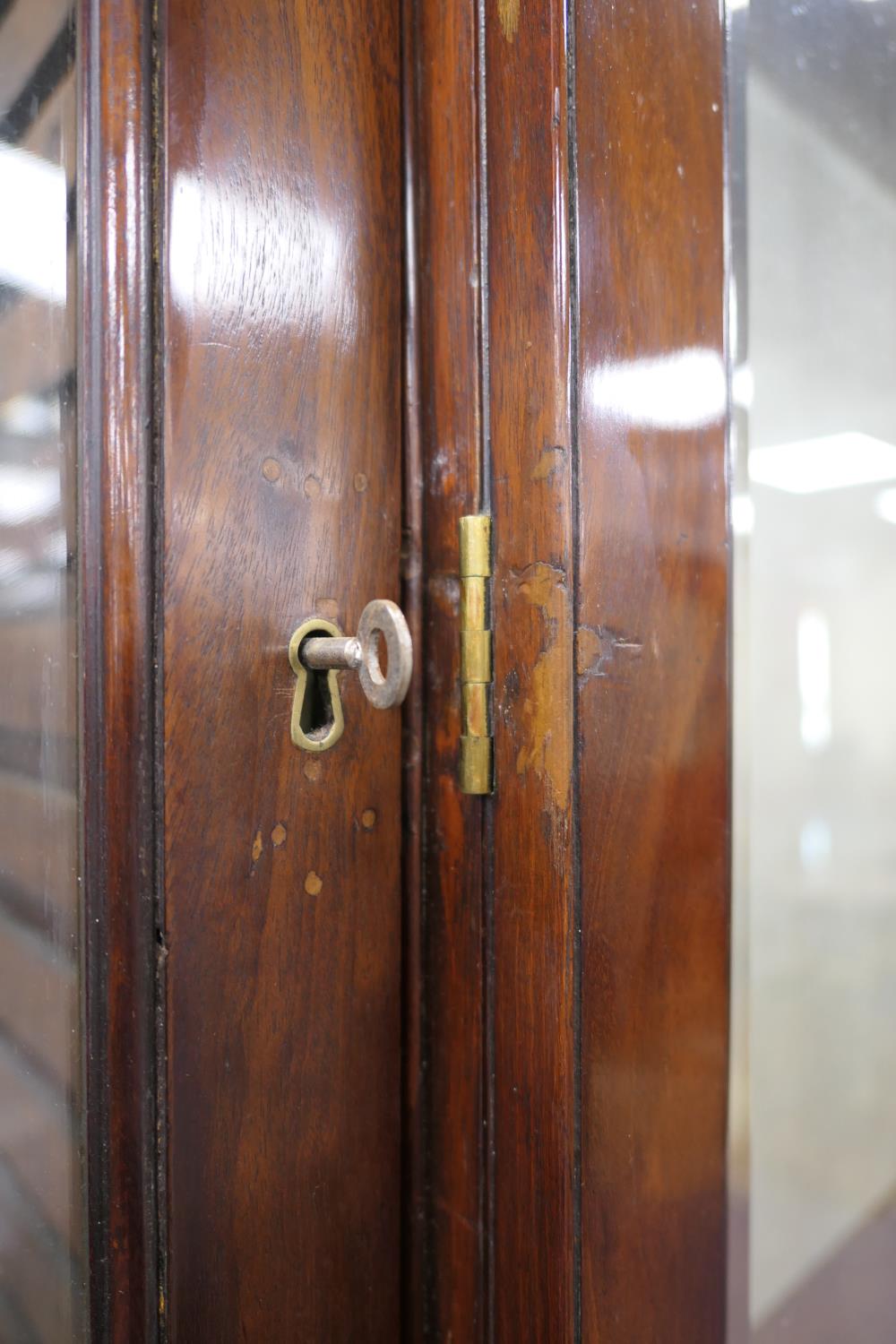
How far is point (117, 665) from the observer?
0.39m

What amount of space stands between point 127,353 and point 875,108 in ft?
1.52

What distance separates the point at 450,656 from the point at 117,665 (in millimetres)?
166

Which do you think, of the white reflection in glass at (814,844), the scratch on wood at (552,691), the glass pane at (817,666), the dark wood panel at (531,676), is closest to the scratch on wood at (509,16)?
the dark wood panel at (531,676)

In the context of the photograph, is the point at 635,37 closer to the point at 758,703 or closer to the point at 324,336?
the point at 324,336

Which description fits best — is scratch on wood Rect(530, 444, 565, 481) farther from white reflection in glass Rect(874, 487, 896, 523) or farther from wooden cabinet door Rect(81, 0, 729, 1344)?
white reflection in glass Rect(874, 487, 896, 523)

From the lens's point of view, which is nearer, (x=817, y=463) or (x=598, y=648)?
(x=598, y=648)

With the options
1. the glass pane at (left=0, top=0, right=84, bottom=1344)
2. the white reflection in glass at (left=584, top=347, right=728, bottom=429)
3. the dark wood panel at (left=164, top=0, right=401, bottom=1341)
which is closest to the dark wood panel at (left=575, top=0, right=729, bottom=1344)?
the white reflection in glass at (left=584, top=347, right=728, bottom=429)

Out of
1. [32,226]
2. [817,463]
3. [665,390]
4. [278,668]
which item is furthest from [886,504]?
Answer: [32,226]

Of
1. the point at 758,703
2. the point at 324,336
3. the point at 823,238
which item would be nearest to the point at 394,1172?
the point at 758,703

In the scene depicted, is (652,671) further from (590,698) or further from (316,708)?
(316,708)

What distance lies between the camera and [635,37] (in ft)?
1.56

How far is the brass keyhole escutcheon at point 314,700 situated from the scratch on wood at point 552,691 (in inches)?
3.7

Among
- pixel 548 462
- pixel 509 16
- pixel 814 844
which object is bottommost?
pixel 814 844

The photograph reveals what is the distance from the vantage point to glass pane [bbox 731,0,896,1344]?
53 cm
